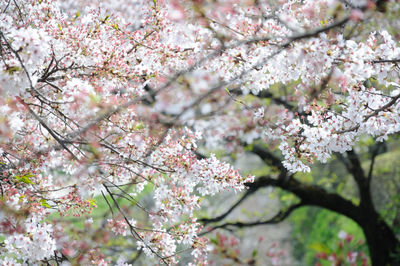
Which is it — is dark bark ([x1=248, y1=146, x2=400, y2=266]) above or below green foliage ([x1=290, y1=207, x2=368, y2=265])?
below

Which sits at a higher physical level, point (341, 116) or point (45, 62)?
point (45, 62)

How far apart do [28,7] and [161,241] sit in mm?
1934

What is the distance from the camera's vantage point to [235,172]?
3168 millimetres

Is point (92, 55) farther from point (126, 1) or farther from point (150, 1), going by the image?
point (126, 1)

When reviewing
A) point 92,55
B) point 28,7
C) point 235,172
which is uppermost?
point 28,7

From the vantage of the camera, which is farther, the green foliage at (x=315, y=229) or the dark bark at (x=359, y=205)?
the green foliage at (x=315, y=229)

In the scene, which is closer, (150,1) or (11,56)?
(11,56)

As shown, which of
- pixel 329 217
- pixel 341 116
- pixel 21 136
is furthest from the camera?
pixel 329 217

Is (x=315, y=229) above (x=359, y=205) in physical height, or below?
above

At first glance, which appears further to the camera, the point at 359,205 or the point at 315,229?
the point at 315,229

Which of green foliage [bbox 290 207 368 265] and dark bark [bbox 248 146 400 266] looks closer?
dark bark [bbox 248 146 400 266]

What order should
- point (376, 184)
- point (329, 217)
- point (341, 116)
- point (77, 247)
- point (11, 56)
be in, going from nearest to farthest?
1. point (11, 56)
2. point (341, 116)
3. point (77, 247)
4. point (376, 184)
5. point (329, 217)

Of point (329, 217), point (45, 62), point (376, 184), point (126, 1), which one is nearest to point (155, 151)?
point (45, 62)

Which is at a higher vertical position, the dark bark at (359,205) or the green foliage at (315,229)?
the green foliage at (315,229)
